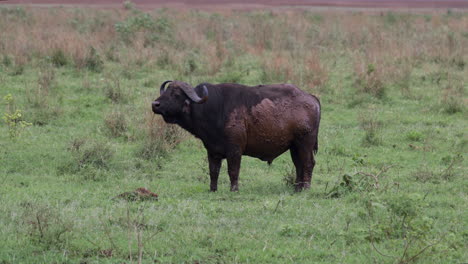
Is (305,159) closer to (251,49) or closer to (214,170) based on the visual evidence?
(214,170)

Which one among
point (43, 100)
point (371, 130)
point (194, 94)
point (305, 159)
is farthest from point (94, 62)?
point (305, 159)

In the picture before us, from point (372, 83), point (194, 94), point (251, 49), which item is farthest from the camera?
point (251, 49)

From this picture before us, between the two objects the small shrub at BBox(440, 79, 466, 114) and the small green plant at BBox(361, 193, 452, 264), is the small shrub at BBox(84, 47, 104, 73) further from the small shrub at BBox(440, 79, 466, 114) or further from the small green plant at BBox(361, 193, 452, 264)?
the small green plant at BBox(361, 193, 452, 264)

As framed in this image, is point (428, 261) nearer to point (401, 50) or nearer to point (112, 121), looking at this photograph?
point (112, 121)

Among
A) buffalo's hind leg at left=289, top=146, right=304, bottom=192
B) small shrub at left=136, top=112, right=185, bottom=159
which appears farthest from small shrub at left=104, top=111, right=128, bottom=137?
buffalo's hind leg at left=289, top=146, right=304, bottom=192

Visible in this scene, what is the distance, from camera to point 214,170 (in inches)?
380

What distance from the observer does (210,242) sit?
7082 mm

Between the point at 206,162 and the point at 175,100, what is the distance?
220 cm

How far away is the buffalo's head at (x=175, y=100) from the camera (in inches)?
368

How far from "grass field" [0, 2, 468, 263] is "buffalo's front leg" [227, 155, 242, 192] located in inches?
8.0

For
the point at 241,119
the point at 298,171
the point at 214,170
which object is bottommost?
the point at 298,171

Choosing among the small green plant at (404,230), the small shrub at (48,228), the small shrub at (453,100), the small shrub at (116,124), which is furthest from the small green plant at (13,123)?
the small shrub at (453,100)

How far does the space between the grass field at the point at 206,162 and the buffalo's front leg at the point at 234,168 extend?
0.20 m

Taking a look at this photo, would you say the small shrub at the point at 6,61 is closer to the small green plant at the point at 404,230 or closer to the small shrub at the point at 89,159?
the small shrub at the point at 89,159
